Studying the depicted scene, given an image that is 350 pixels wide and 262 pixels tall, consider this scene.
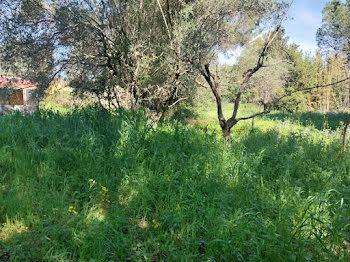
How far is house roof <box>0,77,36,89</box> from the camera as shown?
7844mm

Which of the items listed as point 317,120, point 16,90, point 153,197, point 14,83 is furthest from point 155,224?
point 317,120

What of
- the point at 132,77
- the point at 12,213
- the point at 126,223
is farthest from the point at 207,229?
the point at 132,77

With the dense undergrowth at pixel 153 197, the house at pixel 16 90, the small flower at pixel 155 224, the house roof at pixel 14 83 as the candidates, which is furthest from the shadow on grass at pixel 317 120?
the small flower at pixel 155 224

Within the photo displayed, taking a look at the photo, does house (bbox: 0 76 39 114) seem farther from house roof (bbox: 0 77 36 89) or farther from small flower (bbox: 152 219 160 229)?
small flower (bbox: 152 219 160 229)

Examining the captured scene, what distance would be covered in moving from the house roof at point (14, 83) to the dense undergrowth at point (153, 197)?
302cm

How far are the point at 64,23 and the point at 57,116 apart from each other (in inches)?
89.6

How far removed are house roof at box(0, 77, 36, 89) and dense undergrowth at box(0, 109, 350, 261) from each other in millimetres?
3020

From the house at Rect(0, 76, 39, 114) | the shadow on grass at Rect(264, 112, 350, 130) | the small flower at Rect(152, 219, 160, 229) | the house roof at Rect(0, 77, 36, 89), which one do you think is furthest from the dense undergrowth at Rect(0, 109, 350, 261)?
the shadow on grass at Rect(264, 112, 350, 130)

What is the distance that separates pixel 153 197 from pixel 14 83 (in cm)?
661

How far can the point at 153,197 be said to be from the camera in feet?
11.0

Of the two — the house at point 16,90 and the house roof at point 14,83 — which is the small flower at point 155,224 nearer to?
the house at point 16,90

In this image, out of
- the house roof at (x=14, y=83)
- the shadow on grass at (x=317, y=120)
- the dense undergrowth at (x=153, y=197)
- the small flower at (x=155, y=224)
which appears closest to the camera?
the dense undergrowth at (x=153, y=197)

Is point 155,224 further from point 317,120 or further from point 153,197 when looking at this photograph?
point 317,120

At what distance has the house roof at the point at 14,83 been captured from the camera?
7844 millimetres
